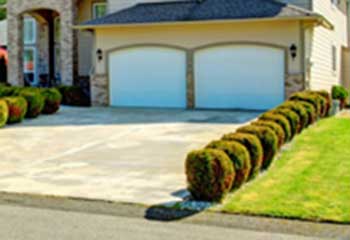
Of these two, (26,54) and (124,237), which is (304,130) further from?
(26,54)

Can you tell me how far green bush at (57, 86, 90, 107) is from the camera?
76.4 ft

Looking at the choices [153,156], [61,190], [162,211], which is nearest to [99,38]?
[153,156]

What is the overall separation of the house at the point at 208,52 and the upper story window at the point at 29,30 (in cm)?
842

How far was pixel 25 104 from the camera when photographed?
1672 centimetres

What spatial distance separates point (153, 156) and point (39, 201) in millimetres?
3881

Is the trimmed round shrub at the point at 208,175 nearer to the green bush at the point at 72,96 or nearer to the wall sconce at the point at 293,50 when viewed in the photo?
the wall sconce at the point at 293,50

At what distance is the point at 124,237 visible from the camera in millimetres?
6125

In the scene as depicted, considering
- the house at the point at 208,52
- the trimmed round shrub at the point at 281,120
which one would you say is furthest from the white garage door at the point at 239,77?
the trimmed round shrub at the point at 281,120

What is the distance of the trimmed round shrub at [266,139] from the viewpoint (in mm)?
9648

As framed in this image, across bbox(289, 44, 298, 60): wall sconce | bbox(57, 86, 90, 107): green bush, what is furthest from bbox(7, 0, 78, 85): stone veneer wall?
bbox(289, 44, 298, 60): wall sconce

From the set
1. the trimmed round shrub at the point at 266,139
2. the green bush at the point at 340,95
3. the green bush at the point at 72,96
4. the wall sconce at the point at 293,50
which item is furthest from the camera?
the green bush at the point at 72,96

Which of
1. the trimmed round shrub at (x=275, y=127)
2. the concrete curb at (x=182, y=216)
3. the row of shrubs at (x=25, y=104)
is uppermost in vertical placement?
the row of shrubs at (x=25, y=104)

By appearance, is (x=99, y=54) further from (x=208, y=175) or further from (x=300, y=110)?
(x=208, y=175)

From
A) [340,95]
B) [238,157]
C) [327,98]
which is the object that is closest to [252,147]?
[238,157]
